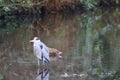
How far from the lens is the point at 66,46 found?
15.8 m

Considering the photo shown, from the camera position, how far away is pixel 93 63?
1266 cm

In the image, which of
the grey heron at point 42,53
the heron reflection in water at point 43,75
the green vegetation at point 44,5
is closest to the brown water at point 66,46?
the heron reflection in water at point 43,75

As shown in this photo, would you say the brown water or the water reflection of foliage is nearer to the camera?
the brown water

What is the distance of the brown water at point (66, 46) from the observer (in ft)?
37.9

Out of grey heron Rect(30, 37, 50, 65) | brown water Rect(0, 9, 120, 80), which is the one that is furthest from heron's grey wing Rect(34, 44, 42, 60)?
brown water Rect(0, 9, 120, 80)

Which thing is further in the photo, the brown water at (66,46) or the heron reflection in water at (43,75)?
the brown water at (66,46)

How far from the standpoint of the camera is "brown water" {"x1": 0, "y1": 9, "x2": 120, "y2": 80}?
11547 mm

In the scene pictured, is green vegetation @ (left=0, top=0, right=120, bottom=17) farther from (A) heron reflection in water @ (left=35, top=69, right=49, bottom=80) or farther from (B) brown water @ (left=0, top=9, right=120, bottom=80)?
(A) heron reflection in water @ (left=35, top=69, right=49, bottom=80)

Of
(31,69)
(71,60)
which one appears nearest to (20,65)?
(31,69)

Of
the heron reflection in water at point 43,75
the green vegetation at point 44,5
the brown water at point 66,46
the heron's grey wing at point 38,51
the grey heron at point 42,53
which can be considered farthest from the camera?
the green vegetation at point 44,5

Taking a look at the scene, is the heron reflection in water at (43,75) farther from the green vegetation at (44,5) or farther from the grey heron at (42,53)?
the green vegetation at (44,5)

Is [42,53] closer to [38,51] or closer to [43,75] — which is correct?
[38,51]

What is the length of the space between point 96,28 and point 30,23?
13.1ft

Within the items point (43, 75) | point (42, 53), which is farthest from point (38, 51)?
point (43, 75)
